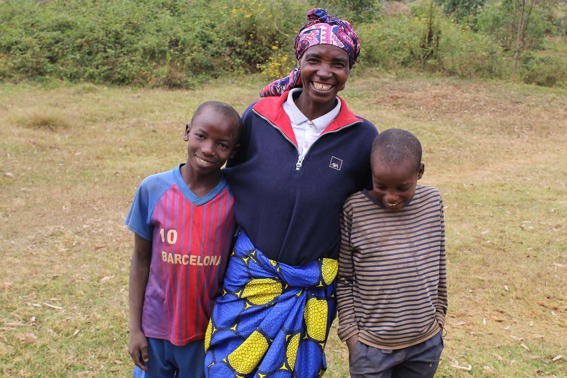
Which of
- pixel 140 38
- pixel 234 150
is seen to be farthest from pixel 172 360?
pixel 140 38

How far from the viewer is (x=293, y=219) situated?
1813 millimetres

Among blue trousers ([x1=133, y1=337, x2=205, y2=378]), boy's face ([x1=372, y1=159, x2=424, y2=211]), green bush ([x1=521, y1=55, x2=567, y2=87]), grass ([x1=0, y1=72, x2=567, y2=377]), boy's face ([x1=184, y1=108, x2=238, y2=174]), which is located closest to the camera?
boy's face ([x1=372, y1=159, x2=424, y2=211])

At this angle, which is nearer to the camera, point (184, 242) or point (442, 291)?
point (184, 242)

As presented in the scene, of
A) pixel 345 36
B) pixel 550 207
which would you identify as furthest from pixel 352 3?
pixel 345 36

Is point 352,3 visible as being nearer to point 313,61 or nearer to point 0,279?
point 0,279

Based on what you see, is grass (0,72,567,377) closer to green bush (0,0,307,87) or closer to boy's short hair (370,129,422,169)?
green bush (0,0,307,87)

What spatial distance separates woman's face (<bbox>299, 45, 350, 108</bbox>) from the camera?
1.87m

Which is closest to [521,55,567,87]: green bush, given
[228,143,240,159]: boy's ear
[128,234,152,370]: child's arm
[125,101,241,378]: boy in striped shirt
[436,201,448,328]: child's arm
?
[436,201,448,328]: child's arm

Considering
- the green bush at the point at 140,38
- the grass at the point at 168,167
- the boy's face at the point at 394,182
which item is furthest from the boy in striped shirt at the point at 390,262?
the green bush at the point at 140,38

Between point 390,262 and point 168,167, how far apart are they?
545 cm

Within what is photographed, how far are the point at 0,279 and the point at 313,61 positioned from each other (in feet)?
10.6

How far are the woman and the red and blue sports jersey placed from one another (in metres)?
0.05

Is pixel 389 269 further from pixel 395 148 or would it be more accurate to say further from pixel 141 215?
pixel 141 215

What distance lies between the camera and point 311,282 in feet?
5.98
